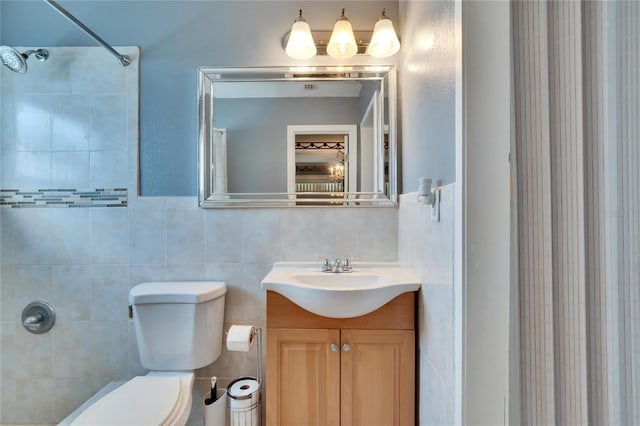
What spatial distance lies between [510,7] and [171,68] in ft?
5.05

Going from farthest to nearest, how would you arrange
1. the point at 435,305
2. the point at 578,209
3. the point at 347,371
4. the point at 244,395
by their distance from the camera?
the point at 244,395 → the point at 347,371 → the point at 435,305 → the point at 578,209

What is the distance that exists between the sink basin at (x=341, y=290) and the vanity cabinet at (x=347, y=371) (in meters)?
0.08

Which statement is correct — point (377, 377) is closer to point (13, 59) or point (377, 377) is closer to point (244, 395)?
point (244, 395)

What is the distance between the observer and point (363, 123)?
4.87 feet

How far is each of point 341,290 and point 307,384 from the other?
1.49ft

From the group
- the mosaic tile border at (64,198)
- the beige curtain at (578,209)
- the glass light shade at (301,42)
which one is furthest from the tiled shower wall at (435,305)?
the mosaic tile border at (64,198)

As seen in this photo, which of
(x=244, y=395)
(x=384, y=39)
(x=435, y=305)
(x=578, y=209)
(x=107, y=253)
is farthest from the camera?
(x=107, y=253)

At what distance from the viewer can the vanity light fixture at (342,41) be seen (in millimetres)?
1331

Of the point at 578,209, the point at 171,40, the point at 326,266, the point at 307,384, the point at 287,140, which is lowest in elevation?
the point at 307,384

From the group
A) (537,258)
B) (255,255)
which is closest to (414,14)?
(537,258)

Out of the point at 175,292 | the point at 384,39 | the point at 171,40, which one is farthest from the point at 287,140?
the point at 175,292

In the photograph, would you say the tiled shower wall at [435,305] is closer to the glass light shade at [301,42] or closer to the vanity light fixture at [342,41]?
the vanity light fixture at [342,41]

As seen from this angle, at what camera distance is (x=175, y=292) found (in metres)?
1.28

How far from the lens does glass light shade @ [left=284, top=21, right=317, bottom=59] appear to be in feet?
4.36
